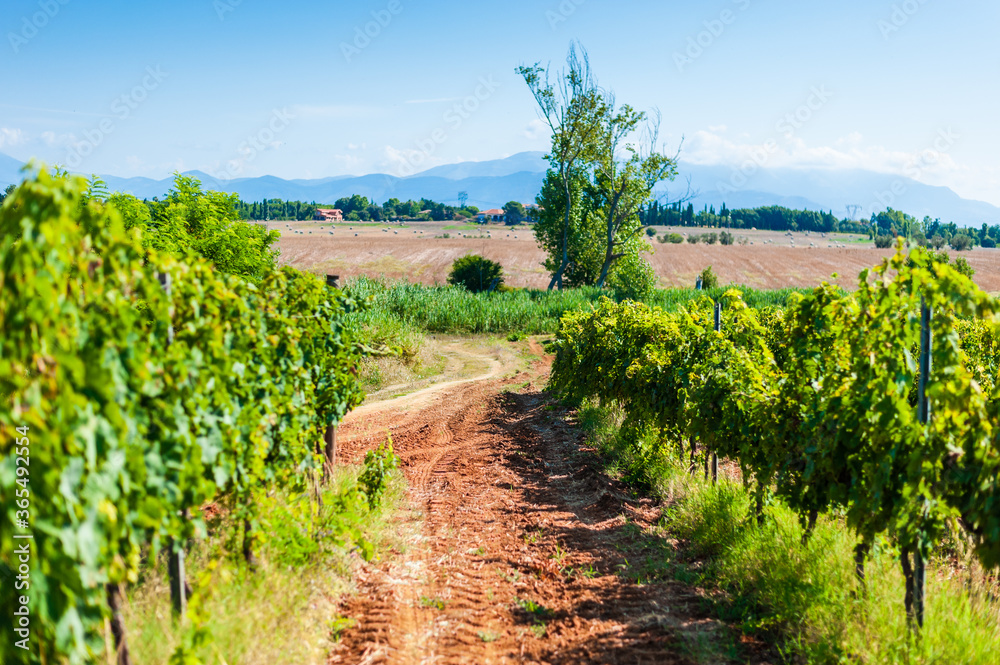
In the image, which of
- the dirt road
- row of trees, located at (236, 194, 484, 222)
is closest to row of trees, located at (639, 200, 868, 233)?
row of trees, located at (236, 194, 484, 222)

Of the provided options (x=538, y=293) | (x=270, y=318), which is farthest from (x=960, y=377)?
(x=538, y=293)

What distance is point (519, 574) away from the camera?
562cm

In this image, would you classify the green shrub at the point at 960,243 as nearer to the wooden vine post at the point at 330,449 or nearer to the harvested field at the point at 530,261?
the harvested field at the point at 530,261

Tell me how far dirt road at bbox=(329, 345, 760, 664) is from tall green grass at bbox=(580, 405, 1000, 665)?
352 mm

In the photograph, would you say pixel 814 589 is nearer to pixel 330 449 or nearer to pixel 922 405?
pixel 922 405

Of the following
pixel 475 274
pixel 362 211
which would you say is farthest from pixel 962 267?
pixel 362 211

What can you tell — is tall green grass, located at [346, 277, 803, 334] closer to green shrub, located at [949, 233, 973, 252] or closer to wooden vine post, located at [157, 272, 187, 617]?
wooden vine post, located at [157, 272, 187, 617]

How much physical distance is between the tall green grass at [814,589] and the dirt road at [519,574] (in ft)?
1.16

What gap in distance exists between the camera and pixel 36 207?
2334mm

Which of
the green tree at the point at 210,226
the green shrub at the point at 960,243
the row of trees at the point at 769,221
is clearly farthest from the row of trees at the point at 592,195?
the row of trees at the point at 769,221

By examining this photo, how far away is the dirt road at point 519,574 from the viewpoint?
175 inches

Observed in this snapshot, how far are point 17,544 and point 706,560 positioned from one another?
5237mm

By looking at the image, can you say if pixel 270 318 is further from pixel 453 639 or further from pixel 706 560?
pixel 706 560

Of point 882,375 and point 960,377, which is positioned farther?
point 882,375
